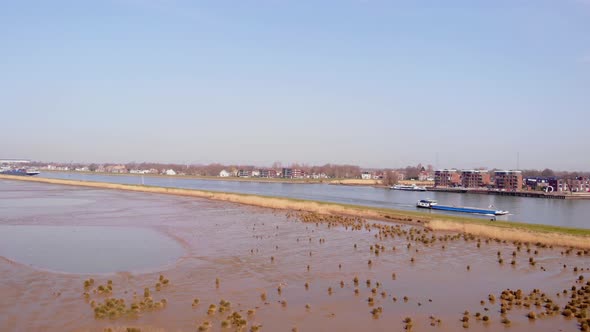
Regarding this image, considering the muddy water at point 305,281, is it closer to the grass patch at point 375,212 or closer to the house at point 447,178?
the grass patch at point 375,212

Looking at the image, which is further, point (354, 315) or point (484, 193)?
point (484, 193)

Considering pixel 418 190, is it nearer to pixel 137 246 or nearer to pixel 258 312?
pixel 137 246

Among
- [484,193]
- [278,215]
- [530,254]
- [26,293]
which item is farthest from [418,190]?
[26,293]

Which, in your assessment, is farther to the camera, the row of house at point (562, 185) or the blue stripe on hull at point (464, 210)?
the row of house at point (562, 185)

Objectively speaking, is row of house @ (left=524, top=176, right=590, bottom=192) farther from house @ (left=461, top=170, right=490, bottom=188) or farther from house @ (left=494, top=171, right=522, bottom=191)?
house @ (left=461, top=170, right=490, bottom=188)

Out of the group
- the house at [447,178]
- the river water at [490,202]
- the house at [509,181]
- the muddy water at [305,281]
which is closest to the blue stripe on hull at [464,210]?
the river water at [490,202]

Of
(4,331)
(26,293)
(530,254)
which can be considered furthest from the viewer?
(530,254)
